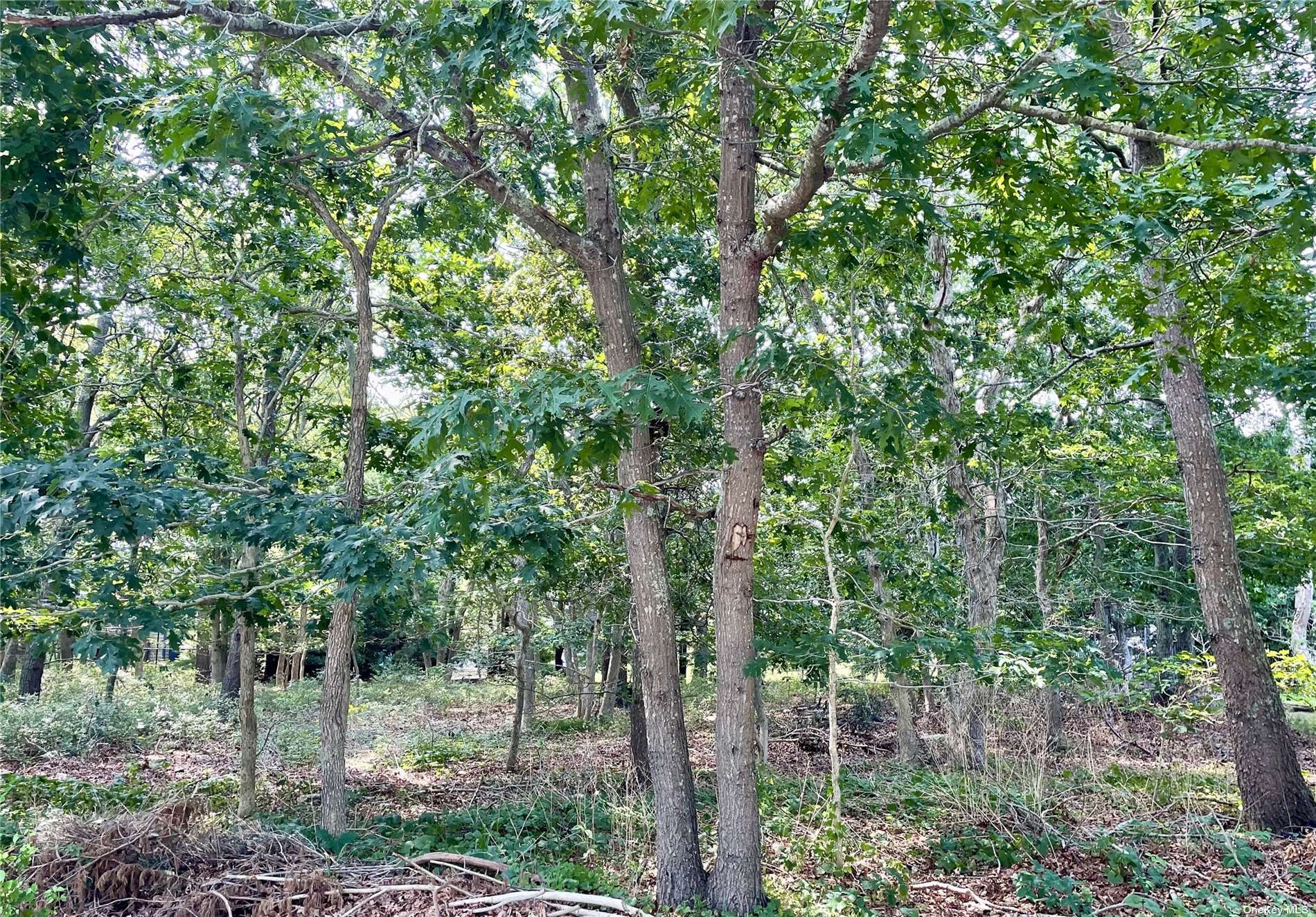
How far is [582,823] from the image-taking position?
6.27m

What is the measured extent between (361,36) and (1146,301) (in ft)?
18.8

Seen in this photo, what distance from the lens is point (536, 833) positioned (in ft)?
22.2

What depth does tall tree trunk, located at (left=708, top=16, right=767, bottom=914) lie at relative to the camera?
Answer: 15.3 ft

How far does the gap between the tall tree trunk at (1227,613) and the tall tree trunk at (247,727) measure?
8.51m

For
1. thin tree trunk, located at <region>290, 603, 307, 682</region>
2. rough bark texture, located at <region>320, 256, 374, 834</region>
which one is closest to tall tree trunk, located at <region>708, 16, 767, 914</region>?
rough bark texture, located at <region>320, 256, 374, 834</region>

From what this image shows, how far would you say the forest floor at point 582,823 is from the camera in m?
4.60

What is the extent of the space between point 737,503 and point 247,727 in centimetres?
533

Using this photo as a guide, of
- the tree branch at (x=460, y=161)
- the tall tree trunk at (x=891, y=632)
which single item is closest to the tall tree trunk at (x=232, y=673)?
the tall tree trunk at (x=891, y=632)

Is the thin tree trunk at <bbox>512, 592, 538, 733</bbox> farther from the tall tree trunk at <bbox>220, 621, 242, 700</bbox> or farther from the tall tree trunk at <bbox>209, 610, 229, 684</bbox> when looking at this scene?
the tall tree trunk at <bbox>220, 621, 242, 700</bbox>

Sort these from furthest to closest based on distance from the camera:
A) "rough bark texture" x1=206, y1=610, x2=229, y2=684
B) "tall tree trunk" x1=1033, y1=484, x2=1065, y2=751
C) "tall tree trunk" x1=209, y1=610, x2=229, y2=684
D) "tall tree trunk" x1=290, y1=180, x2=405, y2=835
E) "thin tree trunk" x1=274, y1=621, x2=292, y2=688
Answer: "thin tree trunk" x1=274, y1=621, x2=292, y2=688, "tall tree trunk" x1=209, y1=610, x2=229, y2=684, "rough bark texture" x1=206, y1=610, x2=229, y2=684, "tall tree trunk" x1=1033, y1=484, x2=1065, y2=751, "tall tree trunk" x1=290, y1=180, x2=405, y2=835

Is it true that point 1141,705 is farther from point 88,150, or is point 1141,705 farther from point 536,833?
point 88,150

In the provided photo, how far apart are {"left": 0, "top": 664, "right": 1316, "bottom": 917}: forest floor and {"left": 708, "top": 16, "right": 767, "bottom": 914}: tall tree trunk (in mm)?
439

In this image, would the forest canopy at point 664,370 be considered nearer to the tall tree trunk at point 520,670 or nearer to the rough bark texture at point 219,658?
the tall tree trunk at point 520,670

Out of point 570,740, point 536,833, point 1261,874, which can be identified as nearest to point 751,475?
point 536,833
